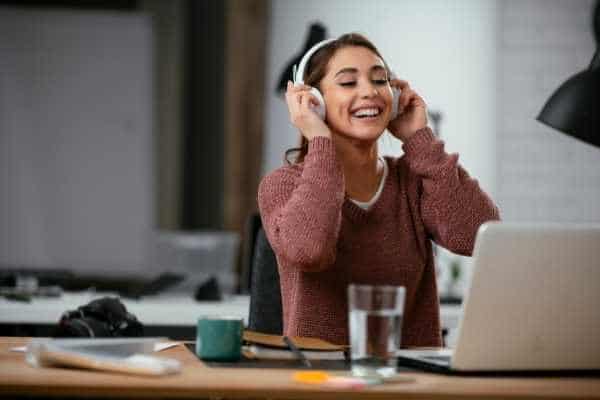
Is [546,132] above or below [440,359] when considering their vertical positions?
above

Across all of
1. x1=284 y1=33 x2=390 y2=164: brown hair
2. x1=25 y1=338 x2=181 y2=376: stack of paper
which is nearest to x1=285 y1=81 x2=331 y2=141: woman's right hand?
x1=284 y1=33 x2=390 y2=164: brown hair

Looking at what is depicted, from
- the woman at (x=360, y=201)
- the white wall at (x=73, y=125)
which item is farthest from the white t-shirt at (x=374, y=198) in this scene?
the white wall at (x=73, y=125)

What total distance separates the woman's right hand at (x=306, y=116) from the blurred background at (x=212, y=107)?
2839 millimetres

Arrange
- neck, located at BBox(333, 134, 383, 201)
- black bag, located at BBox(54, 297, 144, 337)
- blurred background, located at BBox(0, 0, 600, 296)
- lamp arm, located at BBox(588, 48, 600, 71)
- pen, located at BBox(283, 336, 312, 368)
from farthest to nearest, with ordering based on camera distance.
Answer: blurred background, located at BBox(0, 0, 600, 296) → neck, located at BBox(333, 134, 383, 201) → lamp arm, located at BBox(588, 48, 600, 71) → black bag, located at BBox(54, 297, 144, 337) → pen, located at BBox(283, 336, 312, 368)

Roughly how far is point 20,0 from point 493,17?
2.43 metres

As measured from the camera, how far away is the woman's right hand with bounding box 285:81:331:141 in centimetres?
189

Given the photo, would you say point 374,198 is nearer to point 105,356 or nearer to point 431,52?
point 105,356

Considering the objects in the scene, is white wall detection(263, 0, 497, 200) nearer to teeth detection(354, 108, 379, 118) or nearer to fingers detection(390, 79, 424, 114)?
fingers detection(390, 79, 424, 114)

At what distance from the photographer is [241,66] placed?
4.75 meters

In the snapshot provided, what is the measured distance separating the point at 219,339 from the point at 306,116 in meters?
0.65

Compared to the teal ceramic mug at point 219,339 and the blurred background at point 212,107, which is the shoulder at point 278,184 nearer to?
the teal ceramic mug at point 219,339

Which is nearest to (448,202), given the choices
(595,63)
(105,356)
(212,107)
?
(595,63)

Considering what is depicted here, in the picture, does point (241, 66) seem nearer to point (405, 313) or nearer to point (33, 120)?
point (33, 120)

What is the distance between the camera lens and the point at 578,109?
1.68m
